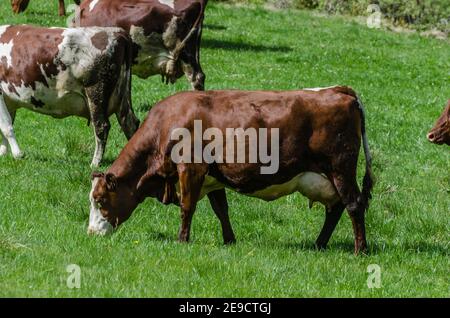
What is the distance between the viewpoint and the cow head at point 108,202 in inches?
402

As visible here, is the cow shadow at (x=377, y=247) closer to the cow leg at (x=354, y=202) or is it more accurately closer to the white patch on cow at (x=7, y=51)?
the cow leg at (x=354, y=202)

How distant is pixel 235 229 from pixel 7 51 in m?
4.34

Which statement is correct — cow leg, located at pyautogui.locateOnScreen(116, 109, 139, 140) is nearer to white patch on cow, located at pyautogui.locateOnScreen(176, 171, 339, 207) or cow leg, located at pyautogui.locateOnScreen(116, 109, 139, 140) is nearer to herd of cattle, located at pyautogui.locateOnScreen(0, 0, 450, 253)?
herd of cattle, located at pyautogui.locateOnScreen(0, 0, 450, 253)

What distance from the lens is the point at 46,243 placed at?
9.54 metres

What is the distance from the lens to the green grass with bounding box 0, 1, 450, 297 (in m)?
8.45

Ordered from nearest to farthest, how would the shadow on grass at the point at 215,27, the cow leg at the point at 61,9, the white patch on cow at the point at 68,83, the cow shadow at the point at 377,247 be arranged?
the cow shadow at the point at 377,247
the white patch on cow at the point at 68,83
the cow leg at the point at 61,9
the shadow on grass at the point at 215,27

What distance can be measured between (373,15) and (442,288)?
83.5 ft

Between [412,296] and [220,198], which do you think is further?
[220,198]

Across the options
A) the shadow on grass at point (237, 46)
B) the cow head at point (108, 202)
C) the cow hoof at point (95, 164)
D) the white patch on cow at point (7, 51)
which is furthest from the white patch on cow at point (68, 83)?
the shadow on grass at point (237, 46)

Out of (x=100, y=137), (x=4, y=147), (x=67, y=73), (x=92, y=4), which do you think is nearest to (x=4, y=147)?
(x=4, y=147)

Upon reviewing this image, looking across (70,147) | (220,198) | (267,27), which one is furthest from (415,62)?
(220,198)

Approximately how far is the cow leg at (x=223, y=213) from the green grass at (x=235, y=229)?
0.14 meters

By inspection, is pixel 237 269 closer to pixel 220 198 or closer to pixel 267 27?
pixel 220 198

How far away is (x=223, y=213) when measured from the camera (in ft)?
34.3
